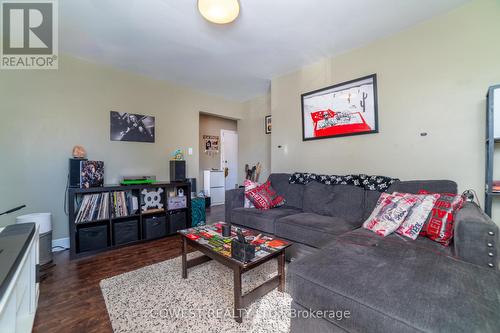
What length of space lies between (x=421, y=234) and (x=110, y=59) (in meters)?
3.97

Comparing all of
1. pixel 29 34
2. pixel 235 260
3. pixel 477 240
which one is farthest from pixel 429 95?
pixel 29 34

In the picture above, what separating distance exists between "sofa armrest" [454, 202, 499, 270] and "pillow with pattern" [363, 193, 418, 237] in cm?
37

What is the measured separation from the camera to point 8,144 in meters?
2.38

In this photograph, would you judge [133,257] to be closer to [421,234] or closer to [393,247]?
[393,247]

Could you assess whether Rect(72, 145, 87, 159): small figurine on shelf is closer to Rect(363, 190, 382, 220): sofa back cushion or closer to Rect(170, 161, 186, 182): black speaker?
Rect(170, 161, 186, 182): black speaker

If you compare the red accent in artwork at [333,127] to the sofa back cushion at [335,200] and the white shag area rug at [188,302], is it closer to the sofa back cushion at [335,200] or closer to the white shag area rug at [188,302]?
the sofa back cushion at [335,200]

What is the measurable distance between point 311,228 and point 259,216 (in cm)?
66

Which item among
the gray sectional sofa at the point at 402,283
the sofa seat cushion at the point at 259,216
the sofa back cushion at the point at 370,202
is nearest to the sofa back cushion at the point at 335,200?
the sofa back cushion at the point at 370,202

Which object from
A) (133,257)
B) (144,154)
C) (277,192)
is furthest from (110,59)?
(277,192)

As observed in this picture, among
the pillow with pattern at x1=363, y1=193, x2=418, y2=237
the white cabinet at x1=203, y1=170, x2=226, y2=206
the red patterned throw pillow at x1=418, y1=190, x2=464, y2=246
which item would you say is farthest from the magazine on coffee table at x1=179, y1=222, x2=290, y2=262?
the white cabinet at x1=203, y1=170, x2=226, y2=206

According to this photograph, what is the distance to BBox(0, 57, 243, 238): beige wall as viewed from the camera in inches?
94.8

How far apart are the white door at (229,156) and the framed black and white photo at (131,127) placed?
6.92 ft

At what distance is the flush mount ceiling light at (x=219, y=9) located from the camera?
1.60 meters

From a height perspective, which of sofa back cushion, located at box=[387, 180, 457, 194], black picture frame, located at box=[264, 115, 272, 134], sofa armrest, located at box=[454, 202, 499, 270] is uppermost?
black picture frame, located at box=[264, 115, 272, 134]
